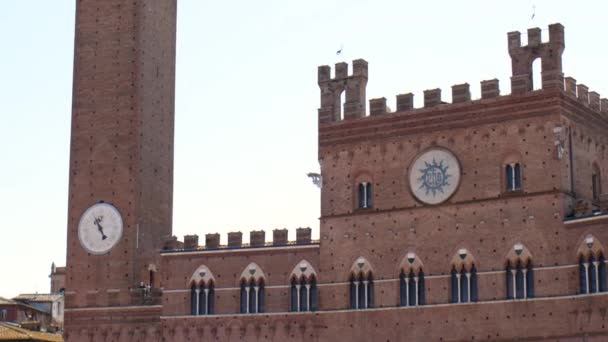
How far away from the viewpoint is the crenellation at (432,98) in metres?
41.2

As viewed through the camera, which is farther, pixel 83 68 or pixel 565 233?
pixel 83 68

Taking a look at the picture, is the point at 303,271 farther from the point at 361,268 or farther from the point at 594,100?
the point at 594,100

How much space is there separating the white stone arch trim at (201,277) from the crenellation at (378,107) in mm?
8614

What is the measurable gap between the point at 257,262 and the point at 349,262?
3742mm

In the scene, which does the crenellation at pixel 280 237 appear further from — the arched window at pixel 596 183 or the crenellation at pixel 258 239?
the arched window at pixel 596 183

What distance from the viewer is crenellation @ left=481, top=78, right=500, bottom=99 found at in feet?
131

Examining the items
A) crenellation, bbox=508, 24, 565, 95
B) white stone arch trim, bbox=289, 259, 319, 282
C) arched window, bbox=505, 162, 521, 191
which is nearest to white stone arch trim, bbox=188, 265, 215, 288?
white stone arch trim, bbox=289, 259, 319, 282

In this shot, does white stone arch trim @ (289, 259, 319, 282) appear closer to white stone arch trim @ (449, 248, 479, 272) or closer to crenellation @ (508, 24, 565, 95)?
white stone arch trim @ (449, 248, 479, 272)

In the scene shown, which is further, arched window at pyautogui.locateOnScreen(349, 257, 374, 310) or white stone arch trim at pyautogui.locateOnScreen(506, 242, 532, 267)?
arched window at pyautogui.locateOnScreen(349, 257, 374, 310)

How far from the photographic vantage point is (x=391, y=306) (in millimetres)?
A: 40656

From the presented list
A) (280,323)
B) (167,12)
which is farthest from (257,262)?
(167,12)

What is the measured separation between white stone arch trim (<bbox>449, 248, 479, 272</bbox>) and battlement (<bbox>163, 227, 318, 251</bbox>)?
574 centimetres

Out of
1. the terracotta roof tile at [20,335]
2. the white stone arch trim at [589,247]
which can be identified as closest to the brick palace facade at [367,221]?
the white stone arch trim at [589,247]

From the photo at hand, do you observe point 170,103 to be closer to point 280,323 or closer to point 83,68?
point 83,68
